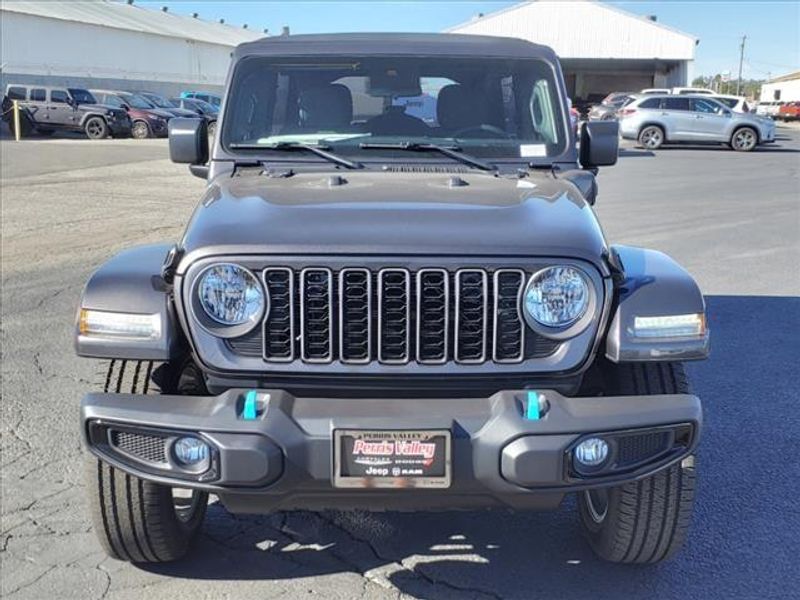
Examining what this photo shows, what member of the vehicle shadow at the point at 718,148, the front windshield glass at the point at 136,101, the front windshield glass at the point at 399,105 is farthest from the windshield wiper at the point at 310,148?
the front windshield glass at the point at 136,101

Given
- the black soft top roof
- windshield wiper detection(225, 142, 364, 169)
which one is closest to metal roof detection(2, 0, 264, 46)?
the black soft top roof

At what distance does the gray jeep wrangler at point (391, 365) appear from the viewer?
2615mm

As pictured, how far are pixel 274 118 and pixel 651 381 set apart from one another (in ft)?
7.19

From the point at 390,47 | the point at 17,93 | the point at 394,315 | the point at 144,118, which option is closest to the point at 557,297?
the point at 394,315

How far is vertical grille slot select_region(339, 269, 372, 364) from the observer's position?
276cm

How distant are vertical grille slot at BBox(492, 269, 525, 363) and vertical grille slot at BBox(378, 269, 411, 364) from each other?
0.93 ft

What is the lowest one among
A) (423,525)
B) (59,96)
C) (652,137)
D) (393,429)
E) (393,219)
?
(652,137)

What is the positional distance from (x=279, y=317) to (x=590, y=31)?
4988 centimetres

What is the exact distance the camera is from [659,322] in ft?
9.43

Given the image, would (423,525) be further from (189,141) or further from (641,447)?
(189,141)

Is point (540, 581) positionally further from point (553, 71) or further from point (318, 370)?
point (553, 71)

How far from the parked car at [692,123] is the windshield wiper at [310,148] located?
2407 cm

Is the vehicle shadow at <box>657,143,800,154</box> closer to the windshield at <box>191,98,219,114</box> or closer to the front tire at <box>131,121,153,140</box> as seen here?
the front tire at <box>131,121,153,140</box>

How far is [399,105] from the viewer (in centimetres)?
415
